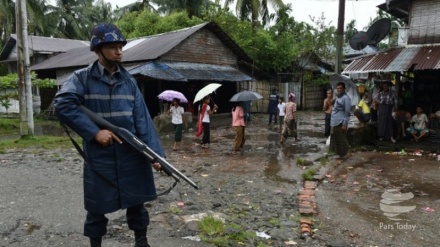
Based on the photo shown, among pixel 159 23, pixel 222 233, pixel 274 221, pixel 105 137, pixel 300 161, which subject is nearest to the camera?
pixel 105 137

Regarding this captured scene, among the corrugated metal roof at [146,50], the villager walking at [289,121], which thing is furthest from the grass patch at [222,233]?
the corrugated metal roof at [146,50]

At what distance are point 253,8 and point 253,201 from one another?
22689mm

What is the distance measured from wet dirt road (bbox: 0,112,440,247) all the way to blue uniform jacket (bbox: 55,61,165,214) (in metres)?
0.90

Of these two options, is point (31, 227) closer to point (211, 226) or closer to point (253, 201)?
point (211, 226)

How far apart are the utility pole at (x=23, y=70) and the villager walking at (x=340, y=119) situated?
8967 millimetres

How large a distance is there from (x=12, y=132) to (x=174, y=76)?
709 cm

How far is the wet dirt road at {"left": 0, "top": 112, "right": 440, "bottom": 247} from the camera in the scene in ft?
12.5

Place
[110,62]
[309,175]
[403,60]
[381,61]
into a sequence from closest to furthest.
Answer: [110,62]
[309,175]
[403,60]
[381,61]

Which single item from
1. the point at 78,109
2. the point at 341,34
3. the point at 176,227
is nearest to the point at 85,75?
the point at 78,109

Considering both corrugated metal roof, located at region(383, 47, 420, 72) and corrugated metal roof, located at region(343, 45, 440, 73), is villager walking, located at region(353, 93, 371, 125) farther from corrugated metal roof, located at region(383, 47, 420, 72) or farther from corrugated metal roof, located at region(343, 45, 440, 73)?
corrugated metal roof, located at region(383, 47, 420, 72)

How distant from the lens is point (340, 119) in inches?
319

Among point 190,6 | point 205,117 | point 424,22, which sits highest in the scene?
point 190,6

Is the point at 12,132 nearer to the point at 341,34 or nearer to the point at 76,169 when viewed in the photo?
the point at 76,169

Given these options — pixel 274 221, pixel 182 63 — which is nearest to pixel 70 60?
pixel 182 63
